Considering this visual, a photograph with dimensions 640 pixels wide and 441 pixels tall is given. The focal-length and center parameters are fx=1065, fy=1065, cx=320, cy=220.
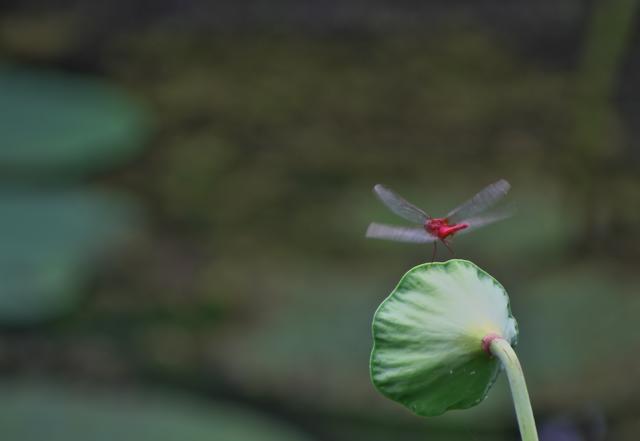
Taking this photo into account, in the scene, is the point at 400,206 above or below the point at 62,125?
below

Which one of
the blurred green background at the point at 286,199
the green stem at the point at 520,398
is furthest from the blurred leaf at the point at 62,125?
the green stem at the point at 520,398

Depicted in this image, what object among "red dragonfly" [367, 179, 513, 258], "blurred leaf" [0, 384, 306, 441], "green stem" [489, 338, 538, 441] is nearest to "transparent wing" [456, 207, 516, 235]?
"red dragonfly" [367, 179, 513, 258]

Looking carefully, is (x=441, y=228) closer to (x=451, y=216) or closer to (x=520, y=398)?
(x=451, y=216)

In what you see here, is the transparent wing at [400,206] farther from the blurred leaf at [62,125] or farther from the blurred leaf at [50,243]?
the blurred leaf at [62,125]

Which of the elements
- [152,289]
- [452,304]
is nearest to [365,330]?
[152,289]

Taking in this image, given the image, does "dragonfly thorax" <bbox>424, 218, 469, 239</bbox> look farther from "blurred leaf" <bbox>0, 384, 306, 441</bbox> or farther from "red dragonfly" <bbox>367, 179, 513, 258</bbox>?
"blurred leaf" <bbox>0, 384, 306, 441</bbox>

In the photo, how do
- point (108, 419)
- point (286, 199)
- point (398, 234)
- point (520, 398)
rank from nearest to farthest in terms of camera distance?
point (520, 398), point (398, 234), point (108, 419), point (286, 199)

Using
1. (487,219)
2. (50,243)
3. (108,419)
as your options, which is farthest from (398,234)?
(50,243)
